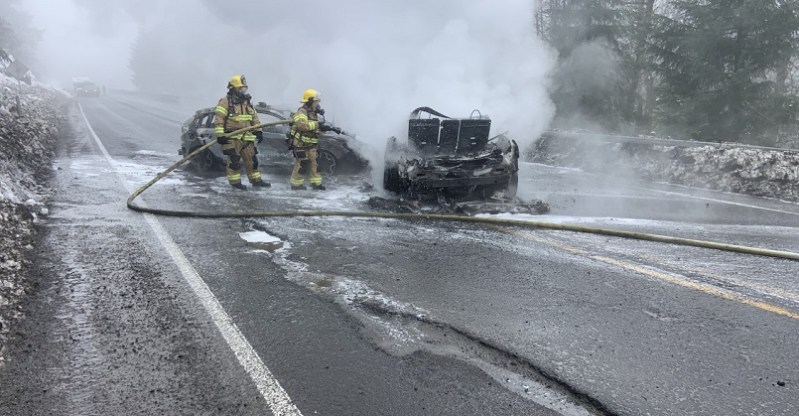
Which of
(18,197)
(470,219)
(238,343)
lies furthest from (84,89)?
(238,343)

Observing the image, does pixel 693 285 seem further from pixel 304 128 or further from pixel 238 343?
pixel 304 128

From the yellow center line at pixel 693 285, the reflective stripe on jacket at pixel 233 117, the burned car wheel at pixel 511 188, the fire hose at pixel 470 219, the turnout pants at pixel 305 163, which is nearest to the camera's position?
the yellow center line at pixel 693 285

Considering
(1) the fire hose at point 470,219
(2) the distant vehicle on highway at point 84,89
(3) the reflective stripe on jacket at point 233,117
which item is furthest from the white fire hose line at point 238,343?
(2) the distant vehicle on highway at point 84,89

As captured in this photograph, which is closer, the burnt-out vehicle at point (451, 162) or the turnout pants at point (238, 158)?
the burnt-out vehicle at point (451, 162)

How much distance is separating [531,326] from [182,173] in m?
8.68

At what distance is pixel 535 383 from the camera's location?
2.87 meters

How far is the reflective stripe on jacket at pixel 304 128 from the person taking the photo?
29.4 feet

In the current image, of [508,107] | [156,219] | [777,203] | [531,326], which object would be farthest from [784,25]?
[156,219]

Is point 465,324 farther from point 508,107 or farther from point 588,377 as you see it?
point 508,107

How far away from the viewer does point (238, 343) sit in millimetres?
3244

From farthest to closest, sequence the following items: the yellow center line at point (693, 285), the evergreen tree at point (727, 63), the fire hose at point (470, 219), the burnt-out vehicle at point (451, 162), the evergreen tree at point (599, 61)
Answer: the evergreen tree at point (599, 61) < the evergreen tree at point (727, 63) < the burnt-out vehicle at point (451, 162) < the fire hose at point (470, 219) < the yellow center line at point (693, 285)

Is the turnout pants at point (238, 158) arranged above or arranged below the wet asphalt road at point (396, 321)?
above

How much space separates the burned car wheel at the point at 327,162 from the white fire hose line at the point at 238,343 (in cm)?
527

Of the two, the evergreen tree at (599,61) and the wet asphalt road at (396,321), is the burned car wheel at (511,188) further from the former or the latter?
the evergreen tree at (599,61)
